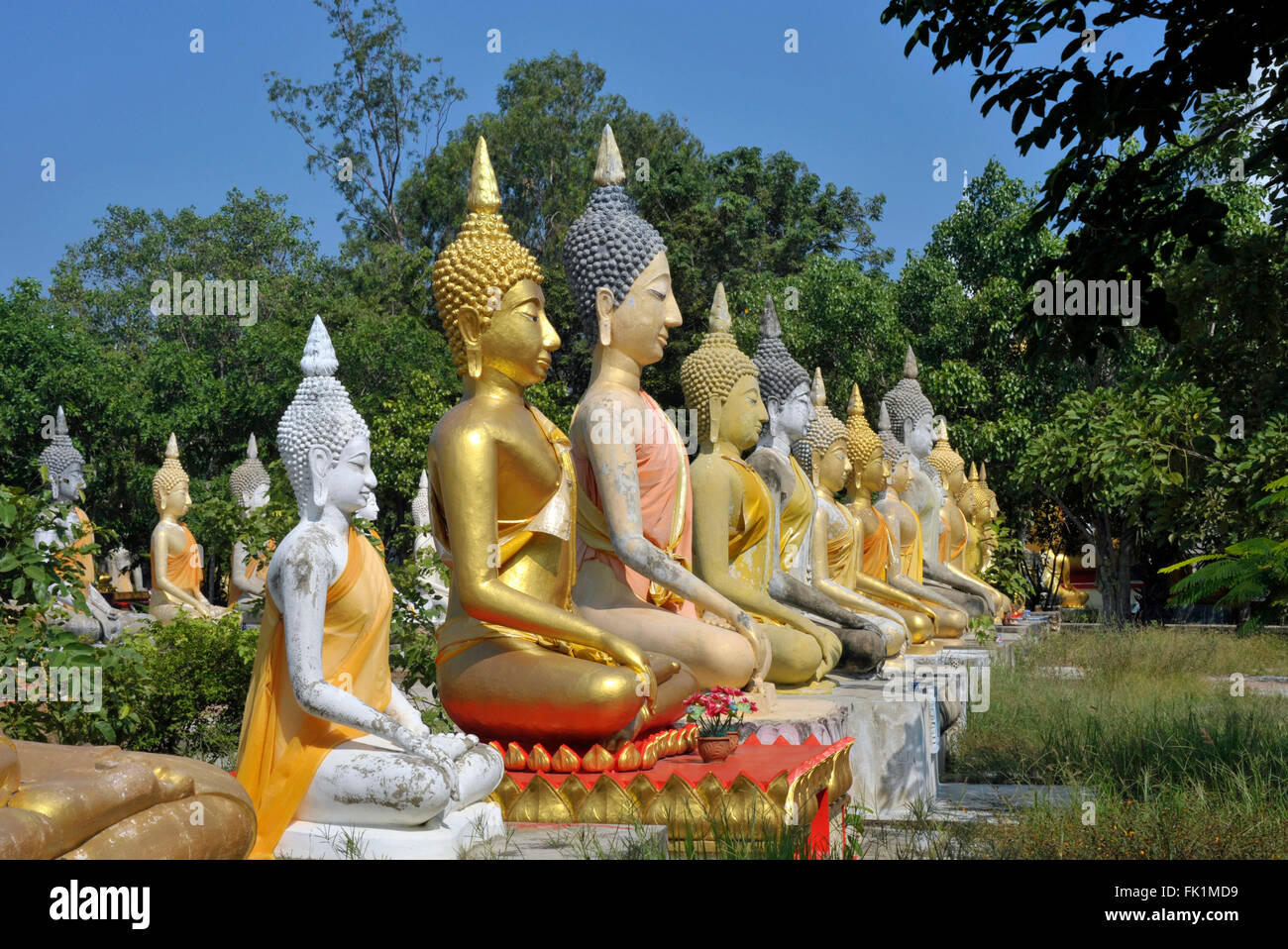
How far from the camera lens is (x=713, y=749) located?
5.09m

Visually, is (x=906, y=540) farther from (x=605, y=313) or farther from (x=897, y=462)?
(x=605, y=313)

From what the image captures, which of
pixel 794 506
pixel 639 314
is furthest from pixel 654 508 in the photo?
pixel 794 506

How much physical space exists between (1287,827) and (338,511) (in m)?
3.90

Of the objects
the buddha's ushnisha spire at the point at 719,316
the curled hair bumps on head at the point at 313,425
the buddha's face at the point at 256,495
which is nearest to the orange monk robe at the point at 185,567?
the buddha's face at the point at 256,495

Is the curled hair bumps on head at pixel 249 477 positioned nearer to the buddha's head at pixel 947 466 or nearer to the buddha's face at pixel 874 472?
the buddha's head at pixel 947 466

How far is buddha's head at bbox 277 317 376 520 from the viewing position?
430cm

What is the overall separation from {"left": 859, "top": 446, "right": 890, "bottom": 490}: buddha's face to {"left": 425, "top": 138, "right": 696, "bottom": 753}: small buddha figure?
267 inches

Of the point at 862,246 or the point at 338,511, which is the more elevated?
the point at 862,246

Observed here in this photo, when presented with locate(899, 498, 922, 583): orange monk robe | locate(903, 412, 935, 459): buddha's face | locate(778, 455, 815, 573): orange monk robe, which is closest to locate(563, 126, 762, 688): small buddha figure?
locate(778, 455, 815, 573): orange monk robe

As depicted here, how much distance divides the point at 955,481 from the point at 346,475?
1428cm
